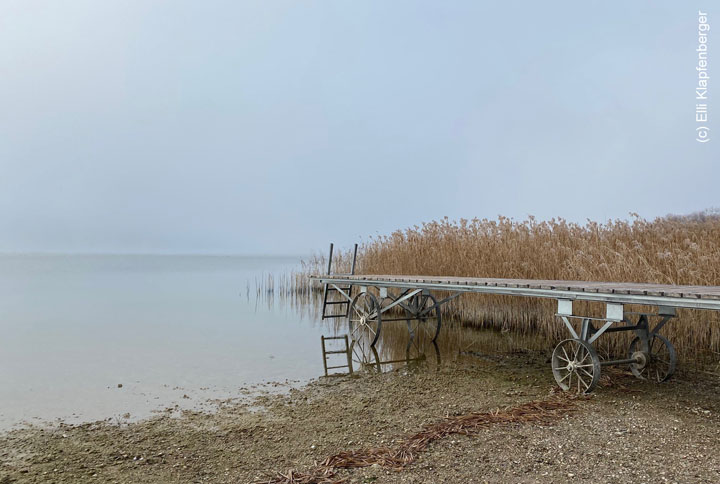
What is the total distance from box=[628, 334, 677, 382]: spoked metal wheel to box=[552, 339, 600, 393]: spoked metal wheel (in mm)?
711

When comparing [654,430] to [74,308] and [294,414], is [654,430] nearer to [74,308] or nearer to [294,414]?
[294,414]

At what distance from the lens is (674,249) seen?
778 centimetres

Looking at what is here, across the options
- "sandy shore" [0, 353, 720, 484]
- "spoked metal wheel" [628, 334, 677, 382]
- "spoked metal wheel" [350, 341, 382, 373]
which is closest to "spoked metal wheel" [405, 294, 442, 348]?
"spoked metal wheel" [350, 341, 382, 373]

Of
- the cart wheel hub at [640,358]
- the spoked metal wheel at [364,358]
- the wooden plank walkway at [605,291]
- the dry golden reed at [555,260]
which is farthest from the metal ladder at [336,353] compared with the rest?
the cart wheel hub at [640,358]

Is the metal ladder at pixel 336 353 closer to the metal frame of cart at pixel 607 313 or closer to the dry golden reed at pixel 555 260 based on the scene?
the metal frame of cart at pixel 607 313

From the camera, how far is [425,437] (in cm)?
370

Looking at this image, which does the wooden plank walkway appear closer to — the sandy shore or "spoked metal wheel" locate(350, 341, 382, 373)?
the sandy shore

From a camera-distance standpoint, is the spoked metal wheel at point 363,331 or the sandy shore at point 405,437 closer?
the sandy shore at point 405,437

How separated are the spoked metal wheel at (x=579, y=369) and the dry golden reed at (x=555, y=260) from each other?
6.72 feet

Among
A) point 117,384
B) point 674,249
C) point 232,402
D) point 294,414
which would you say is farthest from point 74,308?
point 674,249

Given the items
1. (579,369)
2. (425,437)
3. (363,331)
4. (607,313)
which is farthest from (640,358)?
(363,331)

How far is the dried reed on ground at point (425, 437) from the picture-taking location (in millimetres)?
3156

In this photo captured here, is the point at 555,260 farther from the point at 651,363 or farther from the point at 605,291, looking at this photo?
the point at 605,291

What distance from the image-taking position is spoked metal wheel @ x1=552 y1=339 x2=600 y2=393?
16.0 ft
